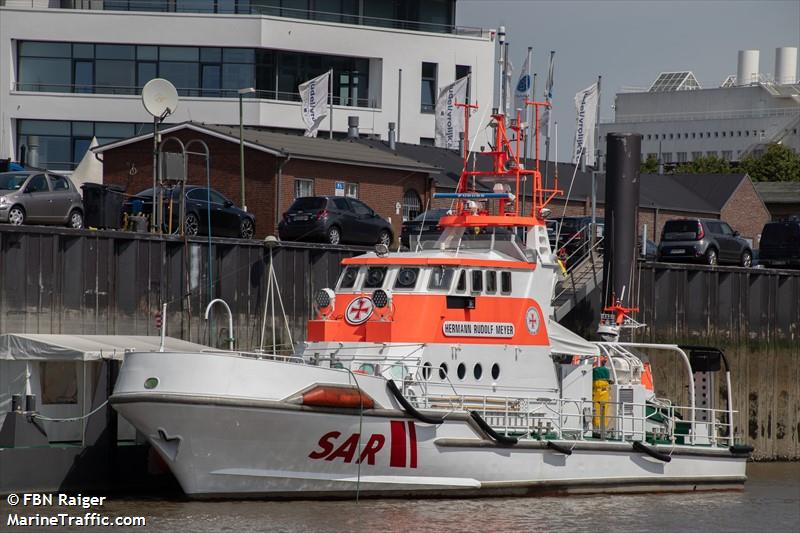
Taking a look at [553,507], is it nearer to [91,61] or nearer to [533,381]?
[533,381]

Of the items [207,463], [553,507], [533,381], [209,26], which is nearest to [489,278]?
[533,381]

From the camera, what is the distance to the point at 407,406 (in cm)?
2230

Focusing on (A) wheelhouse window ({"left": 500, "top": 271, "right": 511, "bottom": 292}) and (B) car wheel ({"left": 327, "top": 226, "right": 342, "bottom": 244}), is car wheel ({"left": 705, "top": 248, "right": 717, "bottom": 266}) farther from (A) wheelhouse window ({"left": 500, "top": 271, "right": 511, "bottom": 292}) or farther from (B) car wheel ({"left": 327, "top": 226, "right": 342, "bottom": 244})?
(A) wheelhouse window ({"left": 500, "top": 271, "right": 511, "bottom": 292})

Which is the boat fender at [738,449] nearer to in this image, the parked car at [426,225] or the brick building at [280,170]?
the parked car at [426,225]

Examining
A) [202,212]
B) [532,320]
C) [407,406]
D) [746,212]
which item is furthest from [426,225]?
[746,212]

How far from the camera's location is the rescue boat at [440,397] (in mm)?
21469

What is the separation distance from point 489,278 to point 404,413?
11.4 feet

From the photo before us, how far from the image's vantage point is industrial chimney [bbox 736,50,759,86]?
108312mm

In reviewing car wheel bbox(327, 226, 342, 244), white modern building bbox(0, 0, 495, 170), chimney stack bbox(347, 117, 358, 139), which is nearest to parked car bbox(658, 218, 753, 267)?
car wheel bbox(327, 226, 342, 244)

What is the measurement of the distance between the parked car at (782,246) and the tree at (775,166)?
41.6 m

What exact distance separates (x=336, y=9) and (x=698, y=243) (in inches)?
1073

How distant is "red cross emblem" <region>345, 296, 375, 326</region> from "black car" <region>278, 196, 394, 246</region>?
11309 mm

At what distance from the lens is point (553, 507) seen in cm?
2372

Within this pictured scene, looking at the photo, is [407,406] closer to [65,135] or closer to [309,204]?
[309,204]
